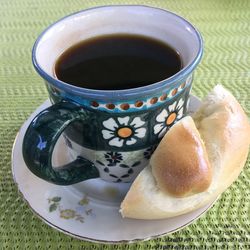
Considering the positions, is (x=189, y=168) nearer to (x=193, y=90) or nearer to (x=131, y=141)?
(x=131, y=141)

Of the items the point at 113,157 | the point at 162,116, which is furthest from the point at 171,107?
the point at 113,157

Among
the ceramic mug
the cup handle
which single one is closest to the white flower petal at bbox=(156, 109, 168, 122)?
the ceramic mug

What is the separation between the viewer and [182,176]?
0.50 meters

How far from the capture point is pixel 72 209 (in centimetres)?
59

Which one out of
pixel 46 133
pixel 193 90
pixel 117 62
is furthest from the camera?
pixel 193 90

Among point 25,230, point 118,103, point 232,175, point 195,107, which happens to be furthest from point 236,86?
point 25,230

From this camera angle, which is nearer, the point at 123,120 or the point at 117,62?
the point at 123,120

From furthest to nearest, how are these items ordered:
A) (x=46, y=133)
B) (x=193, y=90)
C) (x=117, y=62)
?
(x=193, y=90), (x=117, y=62), (x=46, y=133)

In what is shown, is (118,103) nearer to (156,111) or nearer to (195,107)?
(156,111)

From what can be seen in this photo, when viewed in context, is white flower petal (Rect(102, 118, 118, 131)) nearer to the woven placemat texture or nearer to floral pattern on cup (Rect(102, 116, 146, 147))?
floral pattern on cup (Rect(102, 116, 146, 147))

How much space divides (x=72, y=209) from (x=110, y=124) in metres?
0.16

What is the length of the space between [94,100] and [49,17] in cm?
68

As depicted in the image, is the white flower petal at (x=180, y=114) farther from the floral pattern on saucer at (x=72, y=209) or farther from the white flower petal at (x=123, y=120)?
the floral pattern on saucer at (x=72, y=209)

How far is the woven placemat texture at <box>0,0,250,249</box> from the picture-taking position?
567 mm
